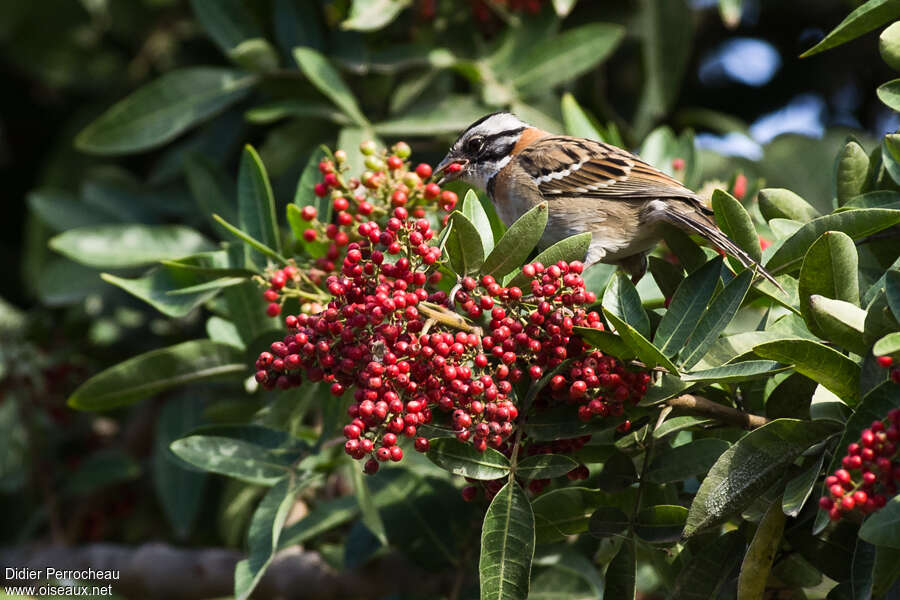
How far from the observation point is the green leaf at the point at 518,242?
2.26 meters

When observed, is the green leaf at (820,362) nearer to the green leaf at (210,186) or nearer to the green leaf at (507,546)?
the green leaf at (507,546)

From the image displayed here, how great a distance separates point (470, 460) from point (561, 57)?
101 inches

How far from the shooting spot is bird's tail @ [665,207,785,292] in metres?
2.40

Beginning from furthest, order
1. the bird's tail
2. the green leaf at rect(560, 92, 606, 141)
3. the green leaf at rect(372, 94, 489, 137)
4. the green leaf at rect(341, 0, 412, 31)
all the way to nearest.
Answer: the green leaf at rect(372, 94, 489, 137), the green leaf at rect(341, 0, 412, 31), the green leaf at rect(560, 92, 606, 141), the bird's tail

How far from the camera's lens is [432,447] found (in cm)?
225

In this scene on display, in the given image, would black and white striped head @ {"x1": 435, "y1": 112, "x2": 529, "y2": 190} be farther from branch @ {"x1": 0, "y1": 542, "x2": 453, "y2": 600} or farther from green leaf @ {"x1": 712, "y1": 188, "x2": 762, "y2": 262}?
branch @ {"x1": 0, "y1": 542, "x2": 453, "y2": 600}

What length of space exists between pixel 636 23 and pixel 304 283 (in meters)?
3.32

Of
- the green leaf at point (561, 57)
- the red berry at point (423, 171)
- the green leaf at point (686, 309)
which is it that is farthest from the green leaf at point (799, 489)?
the green leaf at point (561, 57)

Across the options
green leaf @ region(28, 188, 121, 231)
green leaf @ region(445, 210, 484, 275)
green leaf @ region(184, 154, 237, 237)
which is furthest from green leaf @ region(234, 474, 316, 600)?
green leaf @ region(28, 188, 121, 231)

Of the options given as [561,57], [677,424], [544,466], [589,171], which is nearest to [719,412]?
[677,424]

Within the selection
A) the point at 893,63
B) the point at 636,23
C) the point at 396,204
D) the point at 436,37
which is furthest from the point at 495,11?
the point at 893,63

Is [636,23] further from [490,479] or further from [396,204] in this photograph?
[490,479]

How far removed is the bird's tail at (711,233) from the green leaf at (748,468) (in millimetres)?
381

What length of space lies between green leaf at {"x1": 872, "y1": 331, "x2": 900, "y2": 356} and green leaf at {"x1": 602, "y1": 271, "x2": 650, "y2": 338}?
61 centimetres
